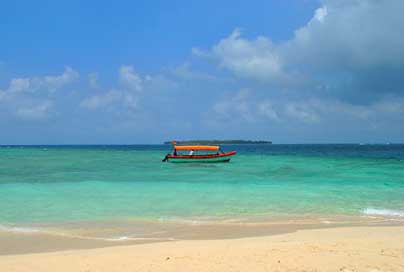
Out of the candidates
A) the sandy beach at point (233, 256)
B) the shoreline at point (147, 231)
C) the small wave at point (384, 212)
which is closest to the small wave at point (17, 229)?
the shoreline at point (147, 231)

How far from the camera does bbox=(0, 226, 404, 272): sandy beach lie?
19.8 ft

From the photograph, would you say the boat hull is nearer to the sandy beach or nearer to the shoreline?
the shoreline

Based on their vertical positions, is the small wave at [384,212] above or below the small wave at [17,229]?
below

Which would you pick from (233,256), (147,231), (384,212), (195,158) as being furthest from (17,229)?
(195,158)

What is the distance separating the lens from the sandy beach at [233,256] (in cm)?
604

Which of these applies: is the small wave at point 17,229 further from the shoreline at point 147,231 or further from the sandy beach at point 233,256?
the sandy beach at point 233,256

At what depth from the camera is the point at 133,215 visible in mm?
11586

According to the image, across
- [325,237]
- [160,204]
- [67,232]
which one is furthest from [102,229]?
[325,237]

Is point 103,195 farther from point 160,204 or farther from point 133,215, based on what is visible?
point 133,215

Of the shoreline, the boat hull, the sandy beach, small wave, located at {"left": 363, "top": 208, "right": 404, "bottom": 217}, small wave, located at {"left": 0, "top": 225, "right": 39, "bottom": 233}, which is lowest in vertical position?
small wave, located at {"left": 363, "top": 208, "right": 404, "bottom": 217}

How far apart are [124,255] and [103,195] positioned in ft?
31.7

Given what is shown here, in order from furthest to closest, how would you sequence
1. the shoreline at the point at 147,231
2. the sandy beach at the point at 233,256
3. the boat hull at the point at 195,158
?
the boat hull at the point at 195,158 < the shoreline at the point at 147,231 < the sandy beach at the point at 233,256

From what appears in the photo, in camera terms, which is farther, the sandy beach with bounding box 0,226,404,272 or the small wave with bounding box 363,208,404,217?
the small wave with bounding box 363,208,404,217

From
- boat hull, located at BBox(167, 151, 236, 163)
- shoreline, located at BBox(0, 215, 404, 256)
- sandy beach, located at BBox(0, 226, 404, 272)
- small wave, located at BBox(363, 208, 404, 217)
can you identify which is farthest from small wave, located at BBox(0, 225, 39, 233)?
boat hull, located at BBox(167, 151, 236, 163)
